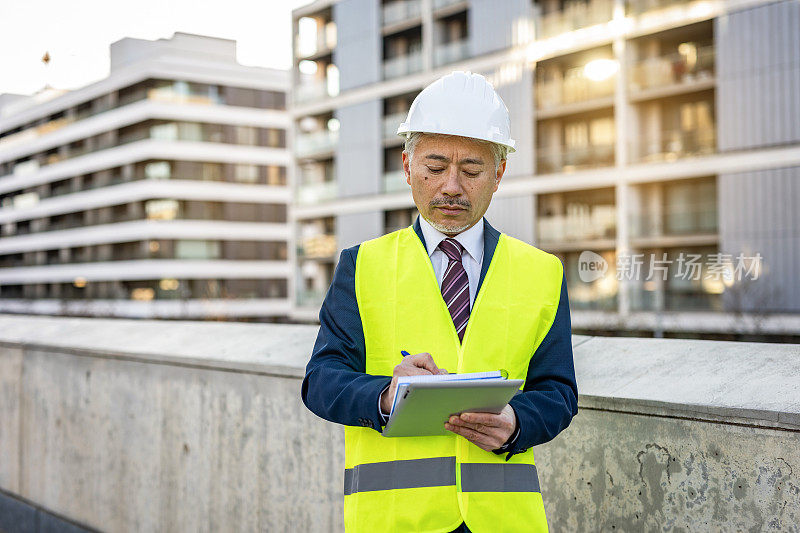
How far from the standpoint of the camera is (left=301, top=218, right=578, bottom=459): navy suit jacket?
6.53 feet

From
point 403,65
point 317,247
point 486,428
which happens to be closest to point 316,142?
point 317,247

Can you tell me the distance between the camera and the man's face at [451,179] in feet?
7.04

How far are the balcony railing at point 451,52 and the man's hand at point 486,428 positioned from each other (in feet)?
116

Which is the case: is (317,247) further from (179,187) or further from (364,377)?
(364,377)

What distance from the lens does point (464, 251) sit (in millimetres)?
2262

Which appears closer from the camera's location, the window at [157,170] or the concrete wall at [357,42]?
the concrete wall at [357,42]

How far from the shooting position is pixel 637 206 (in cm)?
3053

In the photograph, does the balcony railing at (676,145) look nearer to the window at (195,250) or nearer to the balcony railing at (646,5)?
the balcony railing at (646,5)

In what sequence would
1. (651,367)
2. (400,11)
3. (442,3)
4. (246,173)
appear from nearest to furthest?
(651,367)
(442,3)
(400,11)
(246,173)

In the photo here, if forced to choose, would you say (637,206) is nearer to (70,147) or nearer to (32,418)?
(32,418)

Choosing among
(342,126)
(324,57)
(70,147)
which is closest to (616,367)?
(342,126)

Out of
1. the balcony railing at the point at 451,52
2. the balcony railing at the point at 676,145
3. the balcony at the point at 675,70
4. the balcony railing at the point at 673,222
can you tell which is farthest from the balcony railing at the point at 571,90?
the balcony railing at the point at 673,222

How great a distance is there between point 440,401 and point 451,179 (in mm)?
650

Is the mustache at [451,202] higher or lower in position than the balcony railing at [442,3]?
lower
